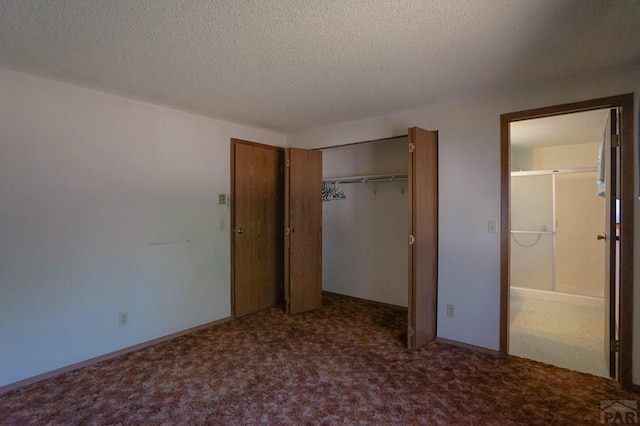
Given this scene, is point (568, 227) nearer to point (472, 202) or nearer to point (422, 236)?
point (472, 202)

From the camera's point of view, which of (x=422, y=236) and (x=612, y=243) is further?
(x=422, y=236)

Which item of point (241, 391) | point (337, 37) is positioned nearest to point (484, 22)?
point (337, 37)

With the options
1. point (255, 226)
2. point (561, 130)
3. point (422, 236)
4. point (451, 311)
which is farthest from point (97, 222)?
point (561, 130)

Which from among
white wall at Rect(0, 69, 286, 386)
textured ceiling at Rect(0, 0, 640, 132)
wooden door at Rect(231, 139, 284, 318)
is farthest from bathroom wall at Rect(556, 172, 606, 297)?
white wall at Rect(0, 69, 286, 386)

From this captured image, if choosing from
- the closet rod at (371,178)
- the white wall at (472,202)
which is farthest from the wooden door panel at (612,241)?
the closet rod at (371,178)

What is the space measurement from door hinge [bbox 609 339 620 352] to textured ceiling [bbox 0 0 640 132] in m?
2.02

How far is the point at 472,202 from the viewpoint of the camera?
3.01 m

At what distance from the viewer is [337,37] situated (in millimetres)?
1920

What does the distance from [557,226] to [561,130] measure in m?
1.57

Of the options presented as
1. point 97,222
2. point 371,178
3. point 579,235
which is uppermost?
point 371,178

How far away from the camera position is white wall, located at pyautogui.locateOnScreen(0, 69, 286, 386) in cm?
239

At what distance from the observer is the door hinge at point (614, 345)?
2416 mm

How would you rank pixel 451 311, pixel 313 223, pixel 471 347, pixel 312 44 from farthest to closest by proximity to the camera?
pixel 313 223 → pixel 451 311 → pixel 471 347 → pixel 312 44

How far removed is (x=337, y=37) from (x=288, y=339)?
104 inches
